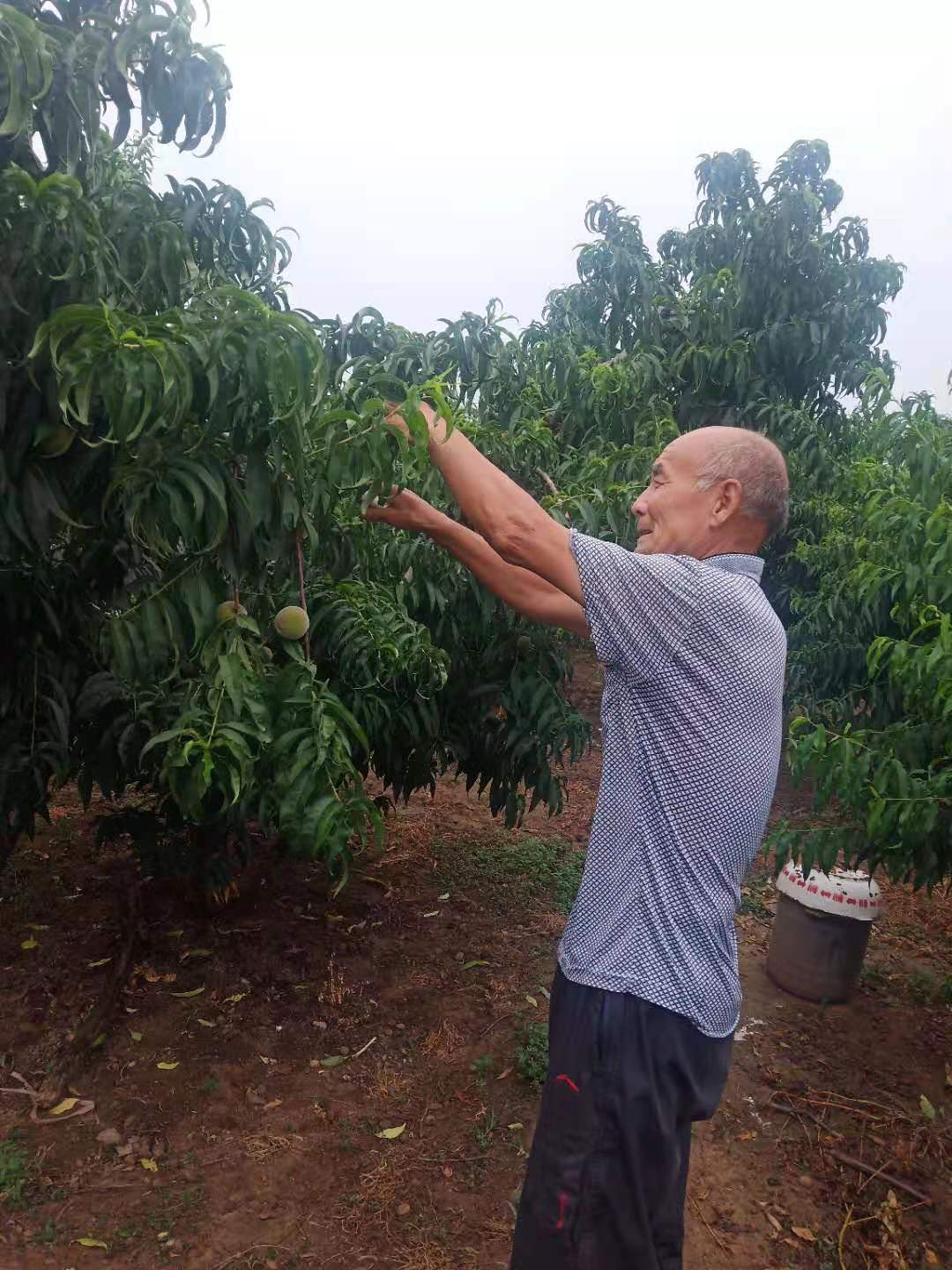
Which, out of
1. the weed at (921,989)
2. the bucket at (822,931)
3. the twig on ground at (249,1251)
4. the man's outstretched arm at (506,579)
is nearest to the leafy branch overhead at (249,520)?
the man's outstretched arm at (506,579)

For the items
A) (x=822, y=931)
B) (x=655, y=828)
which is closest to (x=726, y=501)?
(x=655, y=828)

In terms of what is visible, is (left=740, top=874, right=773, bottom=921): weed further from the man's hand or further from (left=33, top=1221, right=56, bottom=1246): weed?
the man's hand

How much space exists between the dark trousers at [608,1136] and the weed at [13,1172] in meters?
1.91

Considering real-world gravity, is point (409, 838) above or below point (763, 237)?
below

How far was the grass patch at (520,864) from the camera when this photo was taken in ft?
17.0

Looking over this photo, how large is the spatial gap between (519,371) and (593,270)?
3.15 metres

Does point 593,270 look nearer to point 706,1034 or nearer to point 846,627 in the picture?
point 846,627

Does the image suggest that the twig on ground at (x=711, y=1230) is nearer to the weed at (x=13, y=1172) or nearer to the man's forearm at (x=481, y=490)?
the weed at (x=13, y=1172)

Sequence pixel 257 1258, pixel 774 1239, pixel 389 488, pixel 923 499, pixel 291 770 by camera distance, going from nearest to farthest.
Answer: pixel 291 770 → pixel 389 488 → pixel 257 1258 → pixel 774 1239 → pixel 923 499

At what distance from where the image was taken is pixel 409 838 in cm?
578

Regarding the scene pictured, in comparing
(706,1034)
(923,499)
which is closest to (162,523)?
(706,1034)

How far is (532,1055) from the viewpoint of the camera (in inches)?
137

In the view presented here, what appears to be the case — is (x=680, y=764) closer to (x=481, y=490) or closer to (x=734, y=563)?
(x=734, y=563)

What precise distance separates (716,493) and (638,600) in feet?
0.98
